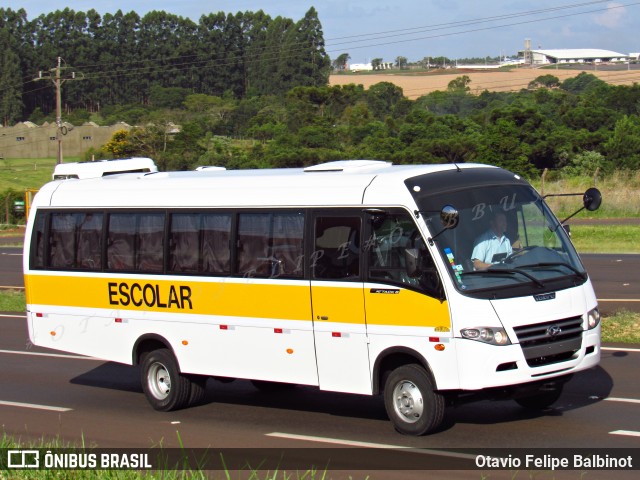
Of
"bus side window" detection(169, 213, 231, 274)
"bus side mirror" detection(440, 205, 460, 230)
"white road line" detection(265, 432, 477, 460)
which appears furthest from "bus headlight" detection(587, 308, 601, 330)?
"bus side window" detection(169, 213, 231, 274)

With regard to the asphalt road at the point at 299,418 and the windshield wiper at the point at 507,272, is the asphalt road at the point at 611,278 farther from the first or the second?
the windshield wiper at the point at 507,272

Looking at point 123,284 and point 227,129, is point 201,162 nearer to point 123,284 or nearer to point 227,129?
point 227,129

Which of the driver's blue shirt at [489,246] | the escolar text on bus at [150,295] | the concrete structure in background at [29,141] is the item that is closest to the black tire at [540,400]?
the driver's blue shirt at [489,246]

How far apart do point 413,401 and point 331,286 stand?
4.86ft

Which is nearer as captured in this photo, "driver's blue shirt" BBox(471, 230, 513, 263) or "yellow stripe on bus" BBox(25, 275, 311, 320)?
"driver's blue shirt" BBox(471, 230, 513, 263)

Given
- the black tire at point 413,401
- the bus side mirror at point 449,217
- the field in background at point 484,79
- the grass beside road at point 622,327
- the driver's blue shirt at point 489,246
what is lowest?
the grass beside road at point 622,327

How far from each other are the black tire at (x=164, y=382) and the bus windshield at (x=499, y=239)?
392cm

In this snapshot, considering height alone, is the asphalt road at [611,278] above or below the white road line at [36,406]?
below

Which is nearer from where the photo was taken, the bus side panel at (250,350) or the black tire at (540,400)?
the bus side panel at (250,350)

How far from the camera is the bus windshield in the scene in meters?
9.72

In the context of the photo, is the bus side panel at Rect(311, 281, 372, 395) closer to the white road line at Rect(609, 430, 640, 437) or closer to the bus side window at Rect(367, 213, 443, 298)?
the bus side window at Rect(367, 213, 443, 298)

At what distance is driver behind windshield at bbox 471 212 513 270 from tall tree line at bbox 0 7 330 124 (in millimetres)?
118181

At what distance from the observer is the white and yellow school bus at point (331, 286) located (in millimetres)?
9648

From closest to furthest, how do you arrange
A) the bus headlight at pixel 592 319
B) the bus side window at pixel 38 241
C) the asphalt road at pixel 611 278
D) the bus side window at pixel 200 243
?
the bus headlight at pixel 592 319
the bus side window at pixel 200 243
the bus side window at pixel 38 241
the asphalt road at pixel 611 278
